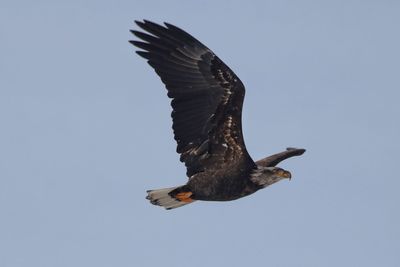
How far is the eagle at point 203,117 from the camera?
20141 millimetres

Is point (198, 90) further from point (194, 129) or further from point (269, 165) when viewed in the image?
point (269, 165)

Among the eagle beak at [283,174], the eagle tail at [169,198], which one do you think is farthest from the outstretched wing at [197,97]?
the eagle beak at [283,174]

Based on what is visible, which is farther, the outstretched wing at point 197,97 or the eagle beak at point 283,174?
the eagle beak at point 283,174

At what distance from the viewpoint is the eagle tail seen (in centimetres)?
2042

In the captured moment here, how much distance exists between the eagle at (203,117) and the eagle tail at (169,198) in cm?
2

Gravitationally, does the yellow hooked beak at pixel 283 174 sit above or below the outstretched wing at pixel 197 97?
below

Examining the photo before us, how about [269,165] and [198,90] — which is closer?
[198,90]

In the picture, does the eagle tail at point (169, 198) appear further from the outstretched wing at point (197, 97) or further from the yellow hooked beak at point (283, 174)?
the yellow hooked beak at point (283, 174)

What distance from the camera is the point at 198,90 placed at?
20.2 m

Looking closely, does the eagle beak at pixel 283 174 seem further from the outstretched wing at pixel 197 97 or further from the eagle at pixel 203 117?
the outstretched wing at pixel 197 97

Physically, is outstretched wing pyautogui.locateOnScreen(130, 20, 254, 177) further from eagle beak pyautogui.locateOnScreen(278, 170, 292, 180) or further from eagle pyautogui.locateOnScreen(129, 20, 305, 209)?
eagle beak pyautogui.locateOnScreen(278, 170, 292, 180)

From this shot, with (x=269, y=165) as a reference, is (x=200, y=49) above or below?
above

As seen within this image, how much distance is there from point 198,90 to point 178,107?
1.14ft

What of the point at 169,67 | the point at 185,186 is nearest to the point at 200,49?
the point at 169,67
